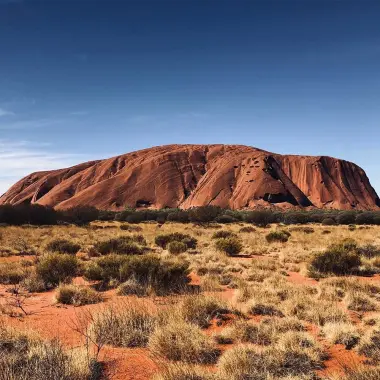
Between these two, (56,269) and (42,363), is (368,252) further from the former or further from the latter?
(42,363)

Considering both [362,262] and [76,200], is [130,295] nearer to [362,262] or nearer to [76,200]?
[362,262]

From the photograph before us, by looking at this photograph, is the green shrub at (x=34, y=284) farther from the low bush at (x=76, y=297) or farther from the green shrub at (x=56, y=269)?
the low bush at (x=76, y=297)

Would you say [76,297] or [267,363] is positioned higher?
[267,363]

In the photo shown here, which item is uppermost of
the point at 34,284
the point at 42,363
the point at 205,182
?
the point at 205,182

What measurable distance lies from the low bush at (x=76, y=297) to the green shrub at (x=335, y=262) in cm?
820

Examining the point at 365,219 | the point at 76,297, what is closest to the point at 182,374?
the point at 76,297

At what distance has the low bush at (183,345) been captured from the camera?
560 centimetres

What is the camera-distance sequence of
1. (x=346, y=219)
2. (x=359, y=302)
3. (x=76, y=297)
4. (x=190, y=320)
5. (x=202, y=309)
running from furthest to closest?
(x=346, y=219)
(x=76, y=297)
(x=359, y=302)
(x=202, y=309)
(x=190, y=320)

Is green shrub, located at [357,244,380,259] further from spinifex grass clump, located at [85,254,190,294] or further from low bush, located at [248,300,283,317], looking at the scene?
low bush, located at [248,300,283,317]

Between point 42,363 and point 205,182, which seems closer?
point 42,363

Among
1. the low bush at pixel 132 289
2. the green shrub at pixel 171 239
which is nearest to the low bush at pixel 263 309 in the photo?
the low bush at pixel 132 289

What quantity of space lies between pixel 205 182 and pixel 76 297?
89.5 meters

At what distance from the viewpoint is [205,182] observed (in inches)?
3878

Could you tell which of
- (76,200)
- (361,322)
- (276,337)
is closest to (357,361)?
(276,337)
